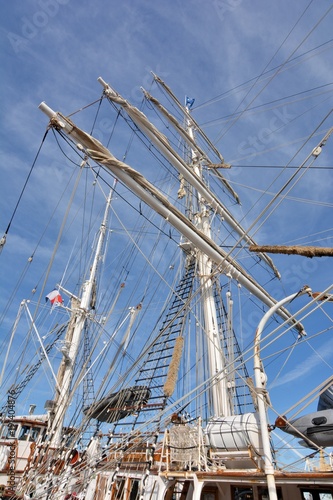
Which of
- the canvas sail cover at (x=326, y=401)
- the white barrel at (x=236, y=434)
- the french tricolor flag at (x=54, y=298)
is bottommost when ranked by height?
the white barrel at (x=236, y=434)

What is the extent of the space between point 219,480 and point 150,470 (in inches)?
95.5

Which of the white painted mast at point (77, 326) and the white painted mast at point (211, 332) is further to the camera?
the white painted mast at point (77, 326)

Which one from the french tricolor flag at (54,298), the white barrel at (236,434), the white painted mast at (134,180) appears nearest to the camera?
the white barrel at (236,434)

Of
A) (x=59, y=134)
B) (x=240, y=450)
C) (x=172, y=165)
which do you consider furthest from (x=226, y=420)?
(x=172, y=165)

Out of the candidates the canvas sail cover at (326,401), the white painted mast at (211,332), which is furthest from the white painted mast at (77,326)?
the canvas sail cover at (326,401)

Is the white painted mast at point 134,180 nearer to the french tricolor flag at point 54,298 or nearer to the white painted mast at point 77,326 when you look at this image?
the white painted mast at point 77,326

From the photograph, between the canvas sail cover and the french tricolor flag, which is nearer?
the canvas sail cover

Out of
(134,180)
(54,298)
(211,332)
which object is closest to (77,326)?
(54,298)

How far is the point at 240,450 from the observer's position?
21.6 ft

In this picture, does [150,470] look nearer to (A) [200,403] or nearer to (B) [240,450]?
(B) [240,450]

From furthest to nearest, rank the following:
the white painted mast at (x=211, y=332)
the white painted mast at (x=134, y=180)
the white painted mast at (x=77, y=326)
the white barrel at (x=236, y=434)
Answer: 1. the white painted mast at (x=77, y=326)
2. the white painted mast at (x=211, y=332)
3. the white painted mast at (x=134, y=180)
4. the white barrel at (x=236, y=434)

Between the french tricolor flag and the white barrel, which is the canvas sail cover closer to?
the white barrel

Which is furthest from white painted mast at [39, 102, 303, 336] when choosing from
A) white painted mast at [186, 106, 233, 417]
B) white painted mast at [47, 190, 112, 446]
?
white painted mast at [47, 190, 112, 446]

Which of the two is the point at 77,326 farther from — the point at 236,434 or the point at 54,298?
the point at 236,434
